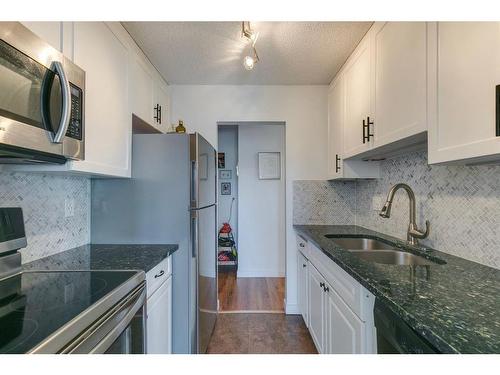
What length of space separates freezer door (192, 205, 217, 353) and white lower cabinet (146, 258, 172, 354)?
0.22 metres

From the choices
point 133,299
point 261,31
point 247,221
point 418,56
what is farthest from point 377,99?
point 247,221

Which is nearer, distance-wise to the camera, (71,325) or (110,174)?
(71,325)

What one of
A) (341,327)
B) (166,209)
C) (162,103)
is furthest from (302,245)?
(162,103)

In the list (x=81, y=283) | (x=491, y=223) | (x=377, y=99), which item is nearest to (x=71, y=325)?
(x=81, y=283)

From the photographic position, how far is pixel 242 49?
6.39ft

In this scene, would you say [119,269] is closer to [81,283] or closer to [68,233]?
[81,283]

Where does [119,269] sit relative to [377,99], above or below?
below

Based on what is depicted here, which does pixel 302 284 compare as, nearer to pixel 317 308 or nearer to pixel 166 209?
pixel 317 308

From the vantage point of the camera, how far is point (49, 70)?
0.94 meters

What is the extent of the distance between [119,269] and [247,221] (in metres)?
2.80

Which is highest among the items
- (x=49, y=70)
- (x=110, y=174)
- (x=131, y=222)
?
(x=49, y=70)

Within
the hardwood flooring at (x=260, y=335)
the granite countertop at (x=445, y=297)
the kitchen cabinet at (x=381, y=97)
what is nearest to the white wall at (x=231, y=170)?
the hardwood flooring at (x=260, y=335)

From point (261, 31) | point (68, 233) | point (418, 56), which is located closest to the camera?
point (418, 56)
